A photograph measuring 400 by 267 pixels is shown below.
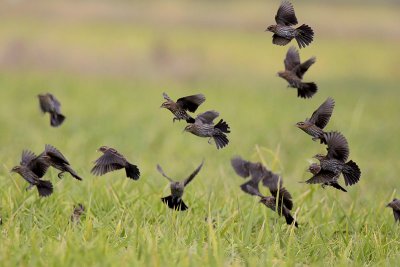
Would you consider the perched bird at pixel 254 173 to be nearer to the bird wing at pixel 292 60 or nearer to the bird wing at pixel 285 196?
the bird wing at pixel 285 196

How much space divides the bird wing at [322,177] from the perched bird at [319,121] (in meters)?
0.13

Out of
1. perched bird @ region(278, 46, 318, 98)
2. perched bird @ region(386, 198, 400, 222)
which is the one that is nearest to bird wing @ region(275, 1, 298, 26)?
perched bird @ region(278, 46, 318, 98)

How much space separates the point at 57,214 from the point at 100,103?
8.58 meters

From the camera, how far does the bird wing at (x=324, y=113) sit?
2982 mm

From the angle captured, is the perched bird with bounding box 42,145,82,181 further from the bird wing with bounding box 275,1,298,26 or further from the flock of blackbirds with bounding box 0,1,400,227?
the bird wing with bounding box 275,1,298,26

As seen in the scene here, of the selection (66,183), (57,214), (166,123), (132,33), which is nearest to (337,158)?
(57,214)

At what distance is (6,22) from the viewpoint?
89.9ft

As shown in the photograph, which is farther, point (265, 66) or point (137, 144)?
point (265, 66)

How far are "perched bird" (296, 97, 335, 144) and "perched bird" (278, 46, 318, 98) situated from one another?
0.16 metres

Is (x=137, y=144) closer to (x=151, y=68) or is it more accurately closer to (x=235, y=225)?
(x=235, y=225)

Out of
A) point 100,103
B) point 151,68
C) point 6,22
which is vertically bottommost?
point 100,103

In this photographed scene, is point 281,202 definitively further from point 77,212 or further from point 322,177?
point 77,212

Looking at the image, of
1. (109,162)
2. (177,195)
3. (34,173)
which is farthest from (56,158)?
(177,195)

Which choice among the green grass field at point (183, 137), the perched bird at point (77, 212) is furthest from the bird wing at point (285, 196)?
the perched bird at point (77, 212)
